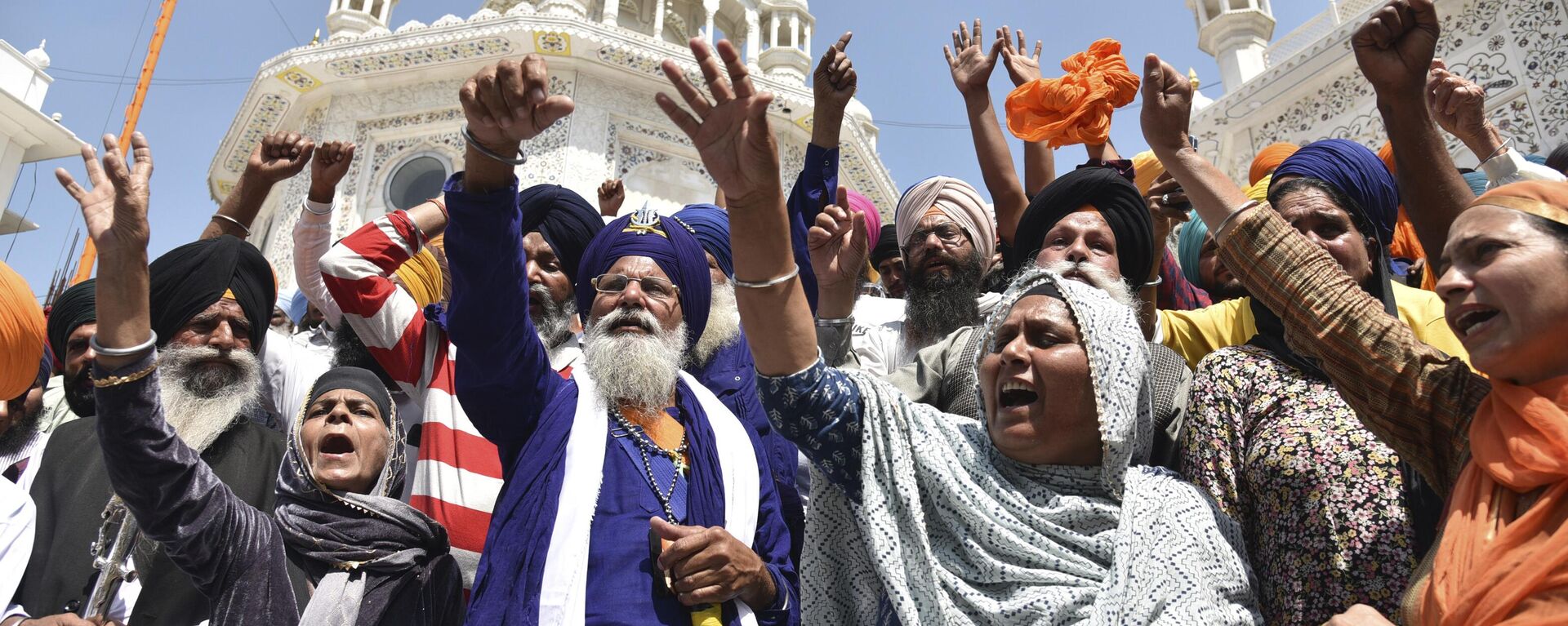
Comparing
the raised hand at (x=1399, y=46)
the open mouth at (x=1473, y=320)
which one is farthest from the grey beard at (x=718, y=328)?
the open mouth at (x=1473, y=320)

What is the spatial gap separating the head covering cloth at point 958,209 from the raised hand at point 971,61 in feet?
1.28

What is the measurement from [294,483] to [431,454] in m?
0.33

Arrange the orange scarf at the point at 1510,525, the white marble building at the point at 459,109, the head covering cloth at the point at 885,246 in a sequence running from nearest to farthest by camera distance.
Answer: the orange scarf at the point at 1510,525 < the head covering cloth at the point at 885,246 < the white marble building at the point at 459,109

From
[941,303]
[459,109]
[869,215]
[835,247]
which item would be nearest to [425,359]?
[835,247]

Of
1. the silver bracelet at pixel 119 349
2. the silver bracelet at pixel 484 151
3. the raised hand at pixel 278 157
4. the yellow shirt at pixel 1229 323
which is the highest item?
the raised hand at pixel 278 157

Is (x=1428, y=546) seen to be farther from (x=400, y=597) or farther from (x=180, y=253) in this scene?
(x=180, y=253)

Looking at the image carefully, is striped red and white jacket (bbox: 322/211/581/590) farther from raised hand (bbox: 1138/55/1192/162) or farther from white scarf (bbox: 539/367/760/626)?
raised hand (bbox: 1138/55/1192/162)

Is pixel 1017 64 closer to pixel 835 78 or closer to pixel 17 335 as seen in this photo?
pixel 835 78

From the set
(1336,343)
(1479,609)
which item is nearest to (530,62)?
(1336,343)

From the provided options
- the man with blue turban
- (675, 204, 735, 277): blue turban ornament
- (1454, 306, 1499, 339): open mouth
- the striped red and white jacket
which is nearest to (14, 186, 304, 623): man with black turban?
the striped red and white jacket

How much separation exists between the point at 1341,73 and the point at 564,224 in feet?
22.9

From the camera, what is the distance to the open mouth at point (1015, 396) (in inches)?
76.9

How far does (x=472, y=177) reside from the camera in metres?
2.00

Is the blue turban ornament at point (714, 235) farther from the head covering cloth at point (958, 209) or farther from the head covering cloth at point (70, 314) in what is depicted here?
the head covering cloth at point (70, 314)
